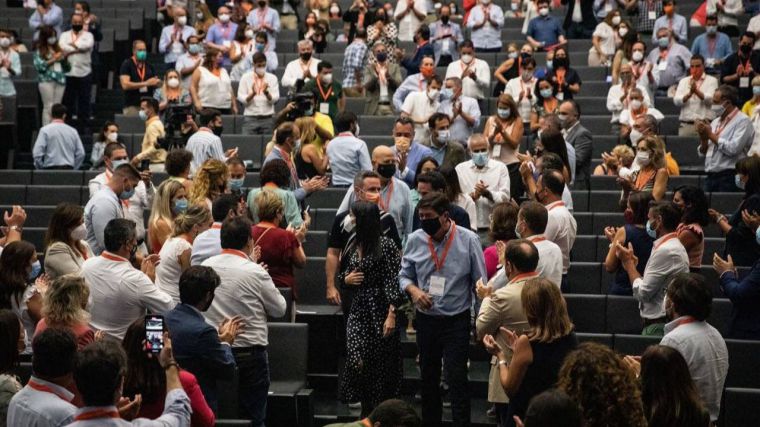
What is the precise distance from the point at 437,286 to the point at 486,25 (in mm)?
9005

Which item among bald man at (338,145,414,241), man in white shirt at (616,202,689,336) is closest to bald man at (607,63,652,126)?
bald man at (338,145,414,241)

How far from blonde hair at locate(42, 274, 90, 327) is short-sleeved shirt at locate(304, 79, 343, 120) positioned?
6.63 meters

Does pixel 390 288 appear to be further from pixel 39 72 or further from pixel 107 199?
pixel 39 72

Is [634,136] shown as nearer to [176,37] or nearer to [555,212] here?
[555,212]

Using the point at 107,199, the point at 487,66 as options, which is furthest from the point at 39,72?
the point at 107,199

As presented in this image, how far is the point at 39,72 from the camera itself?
13.6 meters

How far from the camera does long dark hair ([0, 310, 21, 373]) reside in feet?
15.7

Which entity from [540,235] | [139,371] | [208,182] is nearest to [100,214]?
[208,182]

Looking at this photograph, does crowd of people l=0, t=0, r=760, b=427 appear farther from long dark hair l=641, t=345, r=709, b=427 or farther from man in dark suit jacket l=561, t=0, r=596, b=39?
man in dark suit jacket l=561, t=0, r=596, b=39

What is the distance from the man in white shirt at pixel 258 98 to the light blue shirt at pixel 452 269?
249 inches

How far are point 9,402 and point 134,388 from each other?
0.59 metres

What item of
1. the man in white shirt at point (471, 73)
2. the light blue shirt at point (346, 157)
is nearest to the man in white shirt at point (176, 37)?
the man in white shirt at point (471, 73)

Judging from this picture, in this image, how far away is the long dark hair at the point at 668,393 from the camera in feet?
14.3

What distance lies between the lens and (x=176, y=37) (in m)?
15.0
